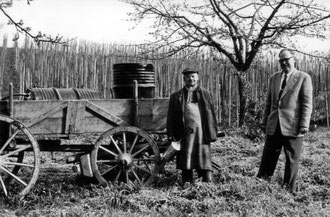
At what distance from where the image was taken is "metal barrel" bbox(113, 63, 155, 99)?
6.72m

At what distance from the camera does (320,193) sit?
19.2 ft

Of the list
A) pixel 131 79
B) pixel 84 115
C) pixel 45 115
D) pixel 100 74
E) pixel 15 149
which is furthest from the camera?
pixel 100 74

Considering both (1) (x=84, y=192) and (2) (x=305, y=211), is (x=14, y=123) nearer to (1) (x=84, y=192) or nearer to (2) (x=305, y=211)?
(1) (x=84, y=192)

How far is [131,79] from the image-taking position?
6.72 m

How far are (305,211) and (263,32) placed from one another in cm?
717

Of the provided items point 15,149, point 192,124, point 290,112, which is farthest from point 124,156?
point 290,112

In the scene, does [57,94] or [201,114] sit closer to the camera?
[201,114]

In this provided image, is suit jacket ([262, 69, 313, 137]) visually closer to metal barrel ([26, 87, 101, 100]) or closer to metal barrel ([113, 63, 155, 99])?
metal barrel ([113, 63, 155, 99])

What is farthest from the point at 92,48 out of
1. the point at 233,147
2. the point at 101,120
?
the point at 101,120

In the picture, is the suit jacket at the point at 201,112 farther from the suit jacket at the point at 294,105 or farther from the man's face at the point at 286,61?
the man's face at the point at 286,61

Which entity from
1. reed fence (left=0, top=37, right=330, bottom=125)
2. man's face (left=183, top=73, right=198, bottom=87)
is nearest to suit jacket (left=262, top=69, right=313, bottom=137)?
man's face (left=183, top=73, right=198, bottom=87)

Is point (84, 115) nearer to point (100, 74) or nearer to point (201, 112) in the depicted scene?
point (201, 112)

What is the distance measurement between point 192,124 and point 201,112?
0.19 meters

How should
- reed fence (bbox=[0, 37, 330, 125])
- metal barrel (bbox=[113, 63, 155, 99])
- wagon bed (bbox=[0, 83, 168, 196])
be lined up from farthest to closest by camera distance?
reed fence (bbox=[0, 37, 330, 125]), metal barrel (bbox=[113, 63, 155, 99]), wagon bed (bbox=[0, 83, 168, 196])
